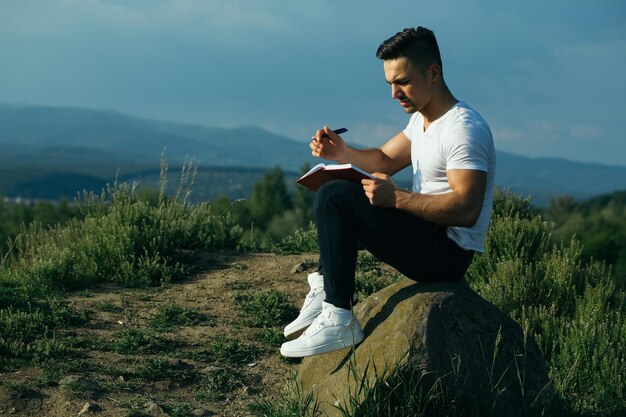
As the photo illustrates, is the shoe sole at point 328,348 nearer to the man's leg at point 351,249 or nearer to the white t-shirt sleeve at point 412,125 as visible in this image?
the man's leg at point 351,249

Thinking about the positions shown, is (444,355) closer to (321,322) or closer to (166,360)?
(321,322)

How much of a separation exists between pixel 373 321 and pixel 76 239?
20.5 feet

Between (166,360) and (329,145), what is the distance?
6.85ft

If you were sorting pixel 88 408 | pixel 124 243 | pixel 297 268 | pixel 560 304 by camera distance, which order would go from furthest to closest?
pixel 124 243 → pixel 297 268 → pixel 560 304 → pixel 88 408

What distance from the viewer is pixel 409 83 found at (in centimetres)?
516

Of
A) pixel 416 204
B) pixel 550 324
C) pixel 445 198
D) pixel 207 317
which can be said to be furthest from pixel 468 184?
pixel 207 317

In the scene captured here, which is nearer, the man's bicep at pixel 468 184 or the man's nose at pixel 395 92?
the man's bicep at pixel 468 184

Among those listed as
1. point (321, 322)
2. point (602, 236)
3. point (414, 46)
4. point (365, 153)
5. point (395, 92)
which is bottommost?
point (602, 236)

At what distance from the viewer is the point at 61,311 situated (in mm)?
7566

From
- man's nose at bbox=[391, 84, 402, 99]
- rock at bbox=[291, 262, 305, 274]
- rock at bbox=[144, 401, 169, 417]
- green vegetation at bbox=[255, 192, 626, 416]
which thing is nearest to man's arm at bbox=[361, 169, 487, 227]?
man's nose at bbox=[391, 84, 402, 99]

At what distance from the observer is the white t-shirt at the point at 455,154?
4863 millimetres

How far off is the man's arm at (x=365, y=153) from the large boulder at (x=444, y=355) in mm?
868

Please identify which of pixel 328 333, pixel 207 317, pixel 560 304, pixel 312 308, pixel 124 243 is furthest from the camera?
pixel 124 243

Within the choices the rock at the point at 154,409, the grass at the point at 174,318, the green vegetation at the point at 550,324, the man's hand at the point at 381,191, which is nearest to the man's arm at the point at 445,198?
the man's hand at the point at 381,191
